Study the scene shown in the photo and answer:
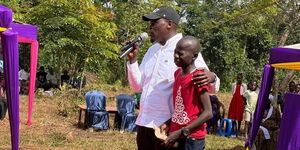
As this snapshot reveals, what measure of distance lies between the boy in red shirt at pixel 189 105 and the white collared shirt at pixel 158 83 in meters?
0.15

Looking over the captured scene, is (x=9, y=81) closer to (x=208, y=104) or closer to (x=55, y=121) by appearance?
(x=208, y=104)

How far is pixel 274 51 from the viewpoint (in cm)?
534

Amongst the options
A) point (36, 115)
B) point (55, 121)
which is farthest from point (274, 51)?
point (36, 115)

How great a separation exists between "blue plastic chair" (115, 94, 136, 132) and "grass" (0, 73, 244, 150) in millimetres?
216

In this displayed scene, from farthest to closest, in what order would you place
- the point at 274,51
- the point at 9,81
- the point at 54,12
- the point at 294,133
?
the point at 54,12
the point at 274,51
the point at 9,81
the point at 294,133

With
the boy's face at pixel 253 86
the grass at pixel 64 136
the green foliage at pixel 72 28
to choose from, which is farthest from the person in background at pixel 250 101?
the green foliage at pixel 72 28

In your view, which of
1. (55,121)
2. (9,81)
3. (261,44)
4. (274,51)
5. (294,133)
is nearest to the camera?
(294,133)

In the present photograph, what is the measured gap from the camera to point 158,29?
2963 mm

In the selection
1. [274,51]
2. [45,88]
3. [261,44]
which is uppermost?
[274,51]

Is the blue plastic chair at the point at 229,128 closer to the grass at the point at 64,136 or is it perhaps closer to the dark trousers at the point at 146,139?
the grass at the point at 64,136

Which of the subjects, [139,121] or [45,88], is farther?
[45,88]

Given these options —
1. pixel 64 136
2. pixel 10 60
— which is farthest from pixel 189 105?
pixel 64 136

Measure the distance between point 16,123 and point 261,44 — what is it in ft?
61.7

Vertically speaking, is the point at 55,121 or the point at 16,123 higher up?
the point at 16,123
